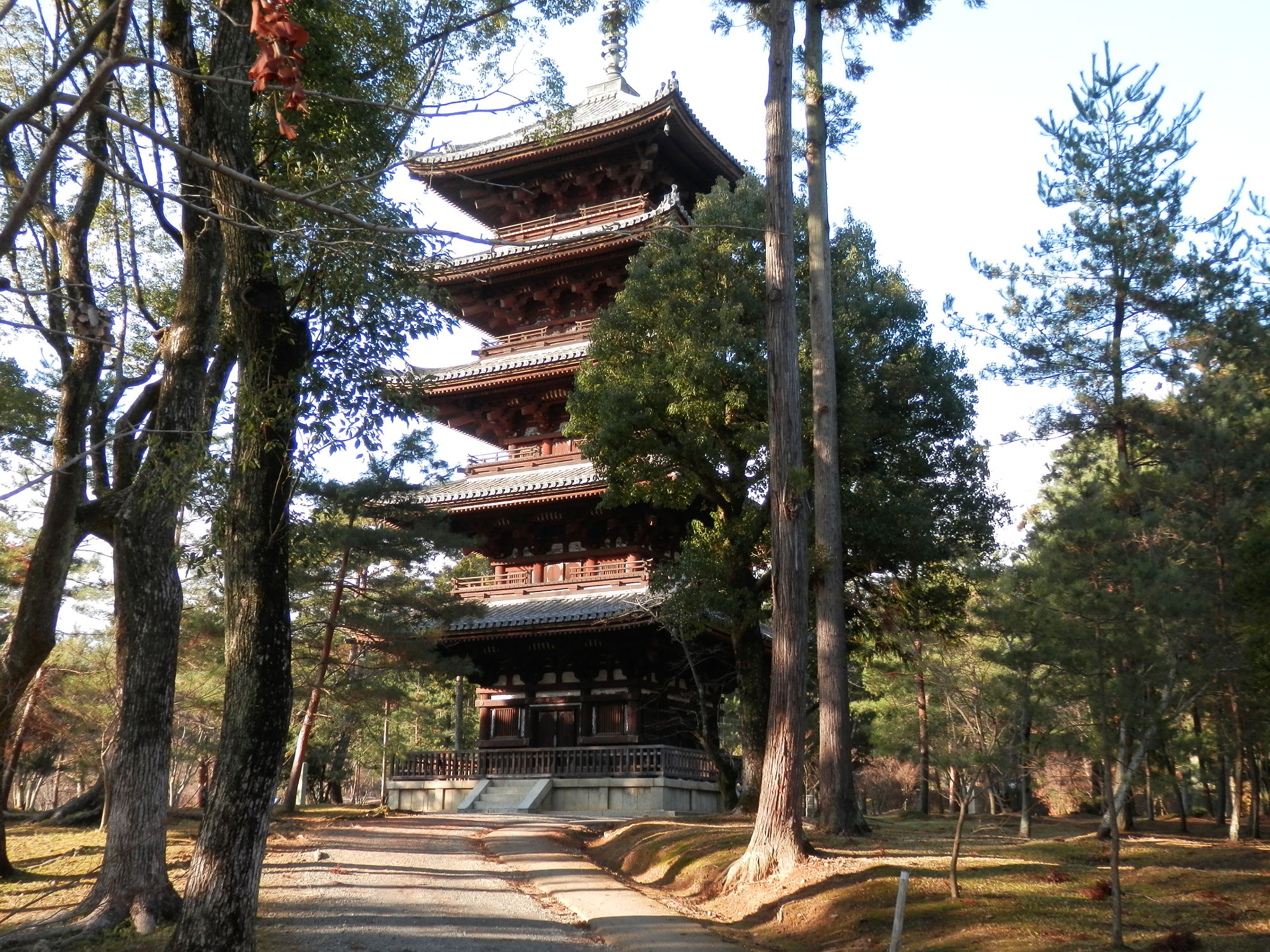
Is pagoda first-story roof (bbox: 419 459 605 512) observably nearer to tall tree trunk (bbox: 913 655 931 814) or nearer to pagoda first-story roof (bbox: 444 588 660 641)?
pagoda first-story roof (bbox: 444 588 660 641)

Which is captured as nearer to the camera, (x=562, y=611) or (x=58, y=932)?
(x=58, y=932)

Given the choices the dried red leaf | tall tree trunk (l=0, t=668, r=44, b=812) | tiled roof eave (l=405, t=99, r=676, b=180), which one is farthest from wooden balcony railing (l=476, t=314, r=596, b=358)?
the dried red leaf

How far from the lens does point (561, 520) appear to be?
80.9 ft

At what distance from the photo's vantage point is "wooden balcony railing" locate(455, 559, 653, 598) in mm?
23797

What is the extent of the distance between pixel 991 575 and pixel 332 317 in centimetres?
982

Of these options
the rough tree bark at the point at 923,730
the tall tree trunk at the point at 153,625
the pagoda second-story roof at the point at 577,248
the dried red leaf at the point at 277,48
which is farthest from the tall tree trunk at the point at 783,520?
the rough tree bark at the point at 923,730

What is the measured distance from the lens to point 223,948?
23.4 feet

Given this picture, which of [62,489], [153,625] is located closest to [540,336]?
[62,489]

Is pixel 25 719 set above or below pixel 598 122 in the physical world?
below

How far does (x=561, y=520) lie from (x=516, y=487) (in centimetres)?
150

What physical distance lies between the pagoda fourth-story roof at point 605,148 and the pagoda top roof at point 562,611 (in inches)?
407

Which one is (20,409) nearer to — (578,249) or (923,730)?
(578,249)

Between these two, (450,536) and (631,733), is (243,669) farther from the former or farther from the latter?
(631,733)

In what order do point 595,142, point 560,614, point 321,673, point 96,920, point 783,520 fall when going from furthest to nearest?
1. point 595,142
2. point 560,614
3. point 321,673
4. point 783,520
5. point 96,920
